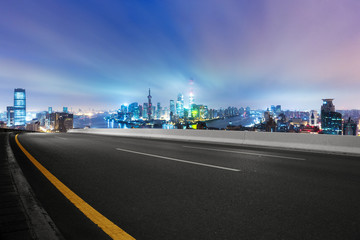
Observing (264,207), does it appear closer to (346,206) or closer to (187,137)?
(346,206)

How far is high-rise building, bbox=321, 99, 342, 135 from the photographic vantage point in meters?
136

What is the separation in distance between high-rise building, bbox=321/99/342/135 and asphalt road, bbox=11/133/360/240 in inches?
5662

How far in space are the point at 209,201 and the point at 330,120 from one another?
177 metres

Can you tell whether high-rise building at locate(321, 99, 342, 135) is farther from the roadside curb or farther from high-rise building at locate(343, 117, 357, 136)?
the roadside curb

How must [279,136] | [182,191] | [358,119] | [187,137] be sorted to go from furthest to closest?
[358,119], [187,137], [279,136], [182,191]

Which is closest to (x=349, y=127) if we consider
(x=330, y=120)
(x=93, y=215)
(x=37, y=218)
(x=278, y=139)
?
(x=330, y=120)

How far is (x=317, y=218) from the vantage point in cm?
315

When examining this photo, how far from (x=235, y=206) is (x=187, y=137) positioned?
14571 millimetres

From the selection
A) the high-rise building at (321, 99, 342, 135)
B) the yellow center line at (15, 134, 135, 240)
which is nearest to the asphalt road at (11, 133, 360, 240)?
the yellow center line at (15, 134, 135, 240)

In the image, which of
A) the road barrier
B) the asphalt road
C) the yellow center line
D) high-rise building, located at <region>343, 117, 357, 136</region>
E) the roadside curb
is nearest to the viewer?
the roadside curb

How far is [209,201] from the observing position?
383cm

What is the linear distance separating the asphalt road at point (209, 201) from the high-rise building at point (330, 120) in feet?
472

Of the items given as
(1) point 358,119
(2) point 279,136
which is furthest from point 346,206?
(1) point 358,119

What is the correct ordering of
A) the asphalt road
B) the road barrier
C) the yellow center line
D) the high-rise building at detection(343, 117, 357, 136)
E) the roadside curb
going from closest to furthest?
1. the roadside curb
2. the yellow center line
3. the asphalt road
4. the road barrier
5. the high-rise building at detection(343, 117, 357, 136)
